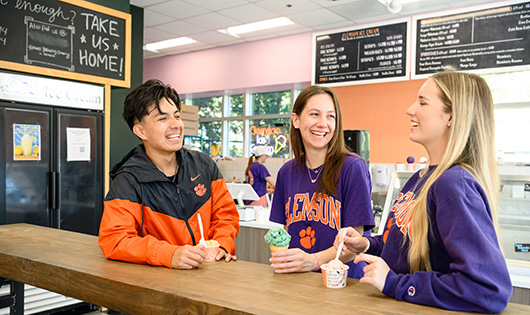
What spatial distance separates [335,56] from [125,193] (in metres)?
5.12

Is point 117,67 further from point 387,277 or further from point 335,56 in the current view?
point 387,277

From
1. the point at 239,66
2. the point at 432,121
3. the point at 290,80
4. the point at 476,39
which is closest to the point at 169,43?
the point at 239,66

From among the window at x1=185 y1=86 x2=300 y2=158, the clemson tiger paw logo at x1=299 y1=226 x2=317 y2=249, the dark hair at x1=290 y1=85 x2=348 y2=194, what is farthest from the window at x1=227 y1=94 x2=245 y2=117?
the clemson tiger paw logo at x1=299 y1=226 x2=317 y2=249

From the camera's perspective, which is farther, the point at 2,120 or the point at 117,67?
the point at 117,67

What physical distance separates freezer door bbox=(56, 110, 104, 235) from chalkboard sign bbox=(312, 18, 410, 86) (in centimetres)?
330

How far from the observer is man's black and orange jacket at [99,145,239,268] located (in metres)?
1.65

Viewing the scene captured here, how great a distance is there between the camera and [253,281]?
1421 millimetres

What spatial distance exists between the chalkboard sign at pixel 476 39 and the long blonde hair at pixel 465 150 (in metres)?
4.59

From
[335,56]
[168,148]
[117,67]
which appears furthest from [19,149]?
[335,56]

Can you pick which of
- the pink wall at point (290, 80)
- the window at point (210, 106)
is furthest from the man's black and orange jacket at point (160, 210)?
the window at point (210, 106)

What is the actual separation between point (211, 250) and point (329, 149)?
63cm

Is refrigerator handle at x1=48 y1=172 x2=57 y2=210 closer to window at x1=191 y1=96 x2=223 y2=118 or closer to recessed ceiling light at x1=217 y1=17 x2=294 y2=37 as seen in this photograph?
recessed ceiling light at x1=217 y1=17 x2=294 y2=37

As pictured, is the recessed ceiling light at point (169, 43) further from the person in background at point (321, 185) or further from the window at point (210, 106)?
the person in background at point (321, 185)

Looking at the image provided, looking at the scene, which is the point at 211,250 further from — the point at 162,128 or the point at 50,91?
the point at 50,91
